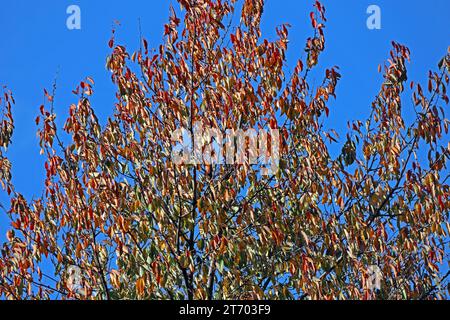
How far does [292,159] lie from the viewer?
12680 mm

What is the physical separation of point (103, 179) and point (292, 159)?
2.53 meters

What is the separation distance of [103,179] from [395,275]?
3807 millimetres

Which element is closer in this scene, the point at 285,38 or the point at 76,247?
the point at 76,247

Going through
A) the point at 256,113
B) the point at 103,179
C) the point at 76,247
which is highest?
the point at 256,113

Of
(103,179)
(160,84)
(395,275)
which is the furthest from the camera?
(160,84)

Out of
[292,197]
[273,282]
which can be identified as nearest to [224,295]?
[273,282]

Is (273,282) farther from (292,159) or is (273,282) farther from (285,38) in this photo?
(285,38)

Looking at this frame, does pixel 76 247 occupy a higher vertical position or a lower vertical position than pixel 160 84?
lower

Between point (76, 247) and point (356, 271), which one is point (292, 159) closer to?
point (356, 271)

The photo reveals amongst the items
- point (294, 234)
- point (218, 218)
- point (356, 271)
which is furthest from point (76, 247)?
point (356, 271)

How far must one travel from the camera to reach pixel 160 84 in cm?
1284

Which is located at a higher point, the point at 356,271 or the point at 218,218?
the point at 218,218
